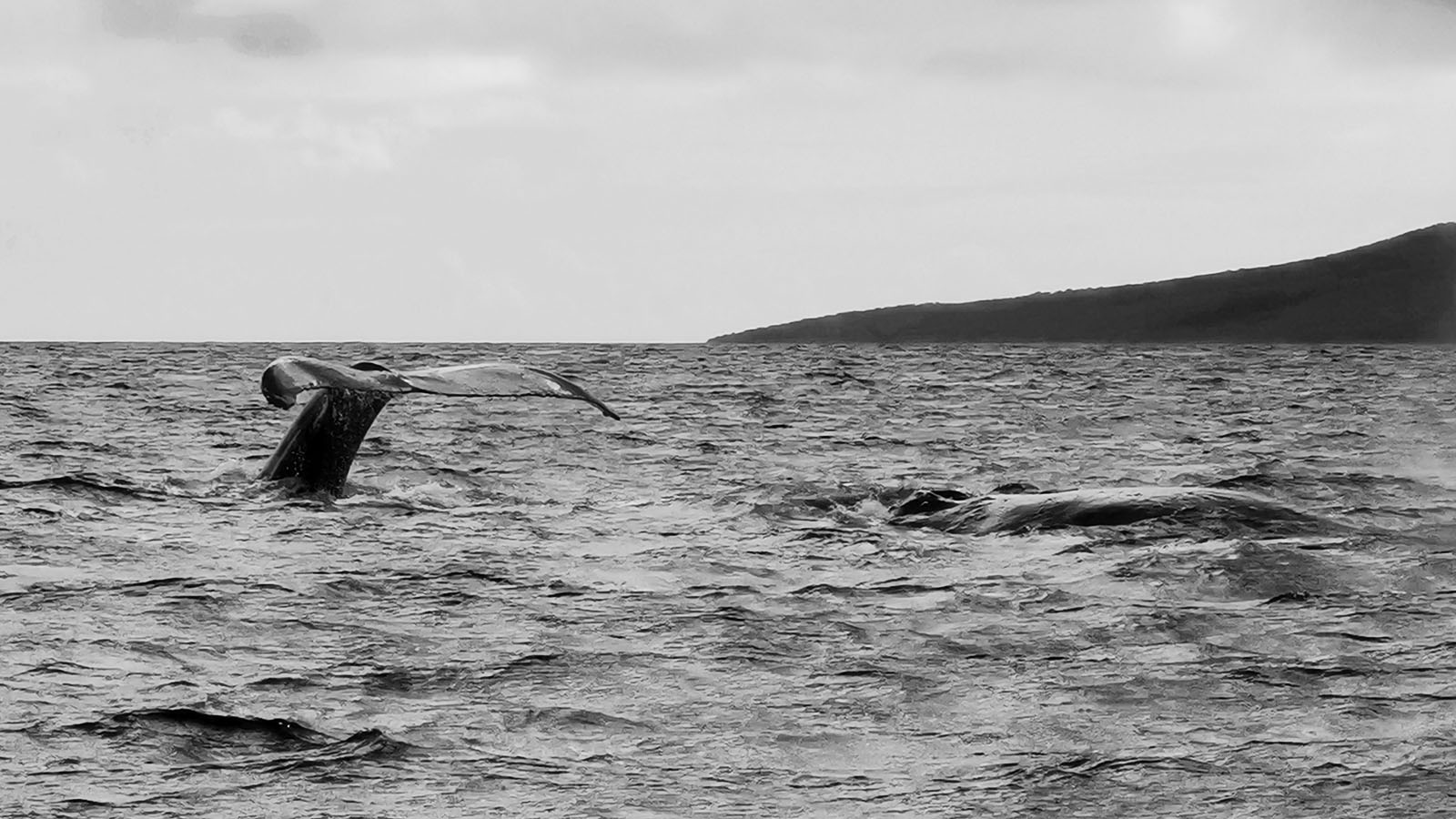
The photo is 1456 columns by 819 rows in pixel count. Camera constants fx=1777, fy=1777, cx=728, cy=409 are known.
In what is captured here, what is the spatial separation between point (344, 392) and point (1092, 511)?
5651 millimetres

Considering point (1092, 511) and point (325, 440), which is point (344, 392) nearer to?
point (325, 440)

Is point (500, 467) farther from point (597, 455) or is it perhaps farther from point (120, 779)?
point (120, 779)

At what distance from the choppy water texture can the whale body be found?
13.0 inches

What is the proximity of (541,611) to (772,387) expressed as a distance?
38.2m

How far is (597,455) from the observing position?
21672 millimetres

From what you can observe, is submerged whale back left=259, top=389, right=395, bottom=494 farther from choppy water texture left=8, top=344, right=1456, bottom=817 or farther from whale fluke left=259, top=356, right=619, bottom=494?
choppy water texture left=8, top=344, right=1456, bottom=817

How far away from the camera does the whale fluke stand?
409 inches

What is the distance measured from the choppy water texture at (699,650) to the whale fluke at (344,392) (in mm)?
521

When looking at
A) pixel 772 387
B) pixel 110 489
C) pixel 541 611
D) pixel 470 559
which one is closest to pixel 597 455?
pixel 110 489

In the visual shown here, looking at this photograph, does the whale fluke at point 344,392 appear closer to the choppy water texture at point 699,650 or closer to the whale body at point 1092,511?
the choppy water texture at point 699,650

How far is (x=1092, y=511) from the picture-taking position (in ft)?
41.6

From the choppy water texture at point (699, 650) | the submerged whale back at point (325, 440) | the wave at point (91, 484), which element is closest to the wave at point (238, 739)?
the choppy water texture at point (699, 650)

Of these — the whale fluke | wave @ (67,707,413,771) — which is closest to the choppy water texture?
wave @ (67,707,413,771)

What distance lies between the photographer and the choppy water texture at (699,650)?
5.74 metres
